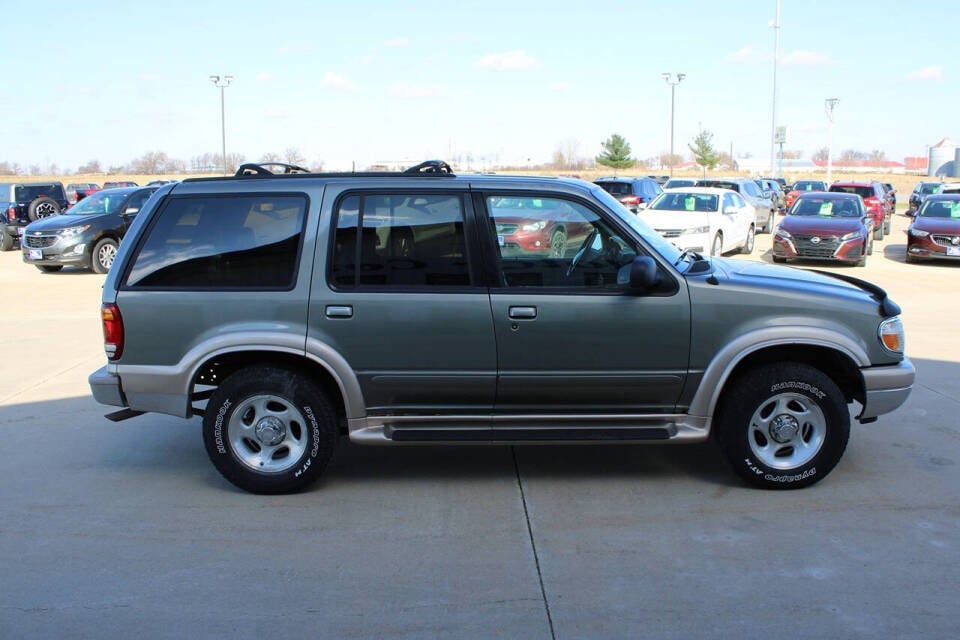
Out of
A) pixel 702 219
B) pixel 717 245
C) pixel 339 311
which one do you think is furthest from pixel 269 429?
pixel 717 245

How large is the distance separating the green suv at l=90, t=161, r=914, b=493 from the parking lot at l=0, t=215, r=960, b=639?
0.39 meters

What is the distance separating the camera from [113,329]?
5.47m

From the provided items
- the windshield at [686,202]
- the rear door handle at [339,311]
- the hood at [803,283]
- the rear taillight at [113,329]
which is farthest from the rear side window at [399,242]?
the windshield at [686,202]

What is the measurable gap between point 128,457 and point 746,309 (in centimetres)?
417

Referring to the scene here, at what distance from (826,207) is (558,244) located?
55.8 ft

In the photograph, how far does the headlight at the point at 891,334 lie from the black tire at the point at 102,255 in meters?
16.3

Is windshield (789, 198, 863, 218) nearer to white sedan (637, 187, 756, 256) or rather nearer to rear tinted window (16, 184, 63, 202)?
white sedan (637, 187, 756, 256)

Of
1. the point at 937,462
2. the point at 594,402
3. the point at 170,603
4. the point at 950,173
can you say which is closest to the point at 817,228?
the point at 937,462

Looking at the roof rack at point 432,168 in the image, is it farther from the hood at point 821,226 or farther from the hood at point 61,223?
the hood at point 821,226

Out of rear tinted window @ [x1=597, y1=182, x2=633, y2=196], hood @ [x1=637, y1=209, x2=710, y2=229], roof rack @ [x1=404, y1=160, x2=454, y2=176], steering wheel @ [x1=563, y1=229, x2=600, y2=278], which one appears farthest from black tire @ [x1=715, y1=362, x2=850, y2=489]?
rear tinted window @ [x1=597, y1=182, x2=633, y2=196]

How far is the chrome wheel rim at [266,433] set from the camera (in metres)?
5.49

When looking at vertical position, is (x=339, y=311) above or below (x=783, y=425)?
above

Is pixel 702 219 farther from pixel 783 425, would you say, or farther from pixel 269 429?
pixel 269 429

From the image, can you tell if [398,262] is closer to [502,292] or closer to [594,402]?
[502,292]
